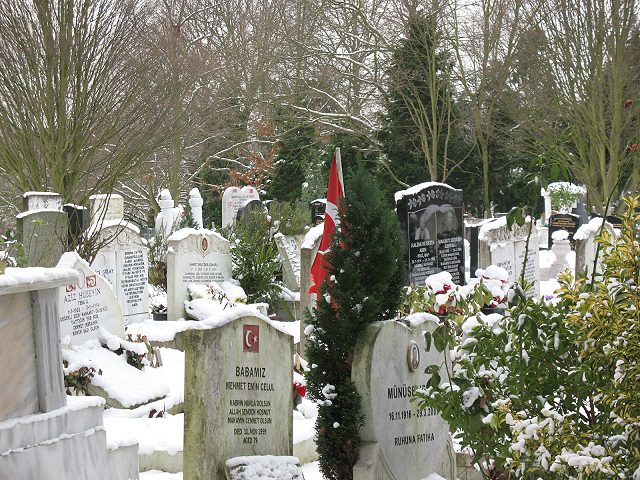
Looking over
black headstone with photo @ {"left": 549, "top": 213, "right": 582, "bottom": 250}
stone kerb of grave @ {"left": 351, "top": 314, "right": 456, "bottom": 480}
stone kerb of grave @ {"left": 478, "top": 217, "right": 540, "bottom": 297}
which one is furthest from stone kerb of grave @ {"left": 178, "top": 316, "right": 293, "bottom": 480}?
black headstone with photo @ {"left": 549, "top": 213, "right": 582, "bottom": 250}

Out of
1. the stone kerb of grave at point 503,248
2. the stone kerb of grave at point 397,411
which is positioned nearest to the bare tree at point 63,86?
the stone kerb of grave at point 503,248

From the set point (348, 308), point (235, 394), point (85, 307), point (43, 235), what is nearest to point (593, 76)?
point (43, 235)

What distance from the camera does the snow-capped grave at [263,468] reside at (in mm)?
4109

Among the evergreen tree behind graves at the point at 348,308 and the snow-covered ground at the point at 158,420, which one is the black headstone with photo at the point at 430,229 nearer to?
the snow-covered ground at the point at 158,420

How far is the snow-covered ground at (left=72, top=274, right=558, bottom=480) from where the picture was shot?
4.99 m

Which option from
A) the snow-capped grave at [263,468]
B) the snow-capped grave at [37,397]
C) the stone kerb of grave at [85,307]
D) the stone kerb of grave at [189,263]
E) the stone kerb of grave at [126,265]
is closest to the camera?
the snow-capped grave at [37,397]

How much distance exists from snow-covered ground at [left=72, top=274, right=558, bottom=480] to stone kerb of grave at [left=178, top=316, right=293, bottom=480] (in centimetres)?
27

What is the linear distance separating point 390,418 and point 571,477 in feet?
6.57

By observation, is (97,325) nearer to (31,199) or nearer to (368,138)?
(31,199)

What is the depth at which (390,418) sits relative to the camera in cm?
442

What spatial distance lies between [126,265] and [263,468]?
20.5ft

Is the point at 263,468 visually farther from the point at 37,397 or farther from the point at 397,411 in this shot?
the point at 37,397

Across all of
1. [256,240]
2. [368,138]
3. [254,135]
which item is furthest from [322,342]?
[254,135]

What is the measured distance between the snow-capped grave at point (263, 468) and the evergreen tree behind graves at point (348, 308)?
0.68 feet
